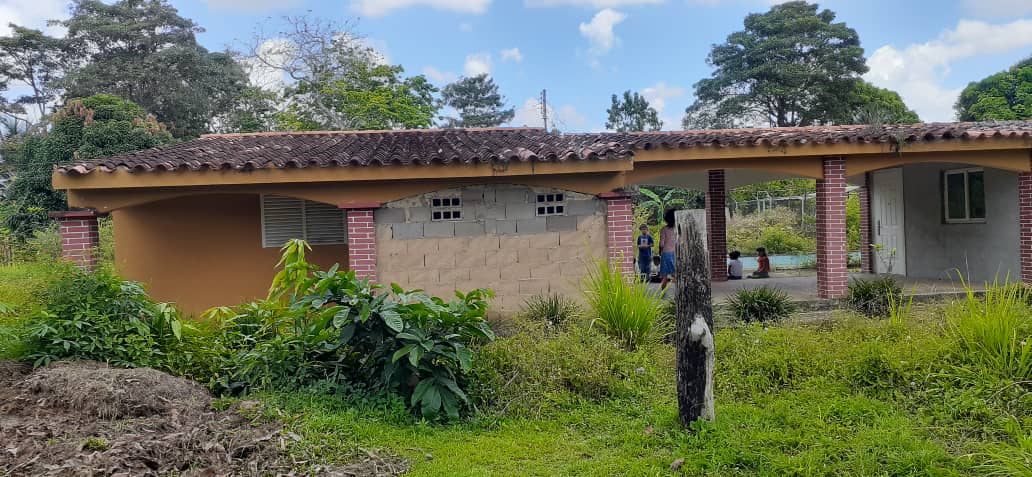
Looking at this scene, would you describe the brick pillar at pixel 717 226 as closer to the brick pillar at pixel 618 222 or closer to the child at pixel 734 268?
the child at pixel 734 268

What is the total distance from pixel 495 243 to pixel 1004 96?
35140mm

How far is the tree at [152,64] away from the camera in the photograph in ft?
90.2

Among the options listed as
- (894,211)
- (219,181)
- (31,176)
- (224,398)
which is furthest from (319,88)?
(224,398)

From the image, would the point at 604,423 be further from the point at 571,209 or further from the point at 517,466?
the point at 571,209

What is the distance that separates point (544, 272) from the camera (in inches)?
365

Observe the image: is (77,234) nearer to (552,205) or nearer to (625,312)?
(552,205)

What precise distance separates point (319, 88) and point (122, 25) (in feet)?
32.9

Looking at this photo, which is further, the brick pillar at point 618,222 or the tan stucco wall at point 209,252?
the tan stucco wall at point 209,252

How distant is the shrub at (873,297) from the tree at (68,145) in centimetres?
1872

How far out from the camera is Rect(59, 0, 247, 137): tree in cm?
2748

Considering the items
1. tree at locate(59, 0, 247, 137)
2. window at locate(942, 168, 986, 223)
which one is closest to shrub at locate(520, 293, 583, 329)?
window at locate(942, 168, 986, 223)

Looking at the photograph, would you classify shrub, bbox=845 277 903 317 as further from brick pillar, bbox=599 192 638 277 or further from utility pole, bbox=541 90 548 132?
utility pole, bbox=541 90 548 132

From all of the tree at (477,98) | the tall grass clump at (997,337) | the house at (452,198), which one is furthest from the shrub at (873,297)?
the tree at (477,98)

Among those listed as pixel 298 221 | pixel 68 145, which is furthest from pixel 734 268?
pixel 68 145
